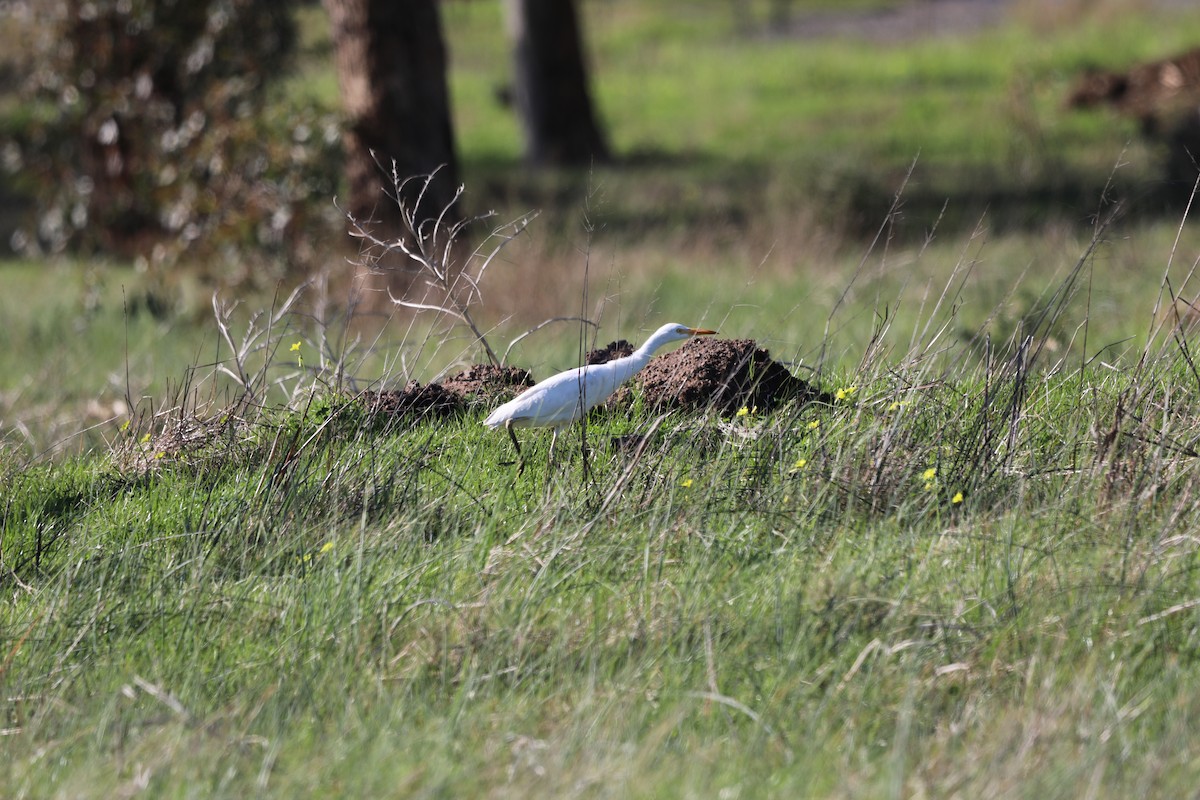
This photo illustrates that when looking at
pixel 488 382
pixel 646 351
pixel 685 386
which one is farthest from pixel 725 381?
pixel 488 382

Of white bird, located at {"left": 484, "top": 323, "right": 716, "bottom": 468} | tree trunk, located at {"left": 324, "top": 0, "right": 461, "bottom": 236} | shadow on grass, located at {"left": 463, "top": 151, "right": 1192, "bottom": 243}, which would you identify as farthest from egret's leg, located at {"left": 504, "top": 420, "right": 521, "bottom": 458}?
tree trunk, located at {"left": 324, "top": 0, "right": 461, "bottom": 236}

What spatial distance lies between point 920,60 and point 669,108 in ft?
12.8

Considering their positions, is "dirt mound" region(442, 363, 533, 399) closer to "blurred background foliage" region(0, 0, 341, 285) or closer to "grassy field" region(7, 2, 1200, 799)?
"grassy field" region(7, 2, 1200, 799)

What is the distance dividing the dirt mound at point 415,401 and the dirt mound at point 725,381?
0.68 meters

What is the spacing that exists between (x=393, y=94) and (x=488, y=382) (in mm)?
5900

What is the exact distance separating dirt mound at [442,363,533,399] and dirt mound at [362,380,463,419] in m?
0.06

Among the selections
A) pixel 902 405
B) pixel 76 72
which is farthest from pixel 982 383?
pixel 76 72

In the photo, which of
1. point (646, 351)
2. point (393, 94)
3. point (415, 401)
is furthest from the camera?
point (393, 94)

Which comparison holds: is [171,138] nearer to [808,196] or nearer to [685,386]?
[808,196]

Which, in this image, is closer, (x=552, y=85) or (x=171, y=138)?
(x=171, y=138)

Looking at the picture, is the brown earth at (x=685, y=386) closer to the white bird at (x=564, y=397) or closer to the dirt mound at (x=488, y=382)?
the dirt mound at (x=488, y=382)

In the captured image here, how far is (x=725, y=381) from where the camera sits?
4324 millimetres

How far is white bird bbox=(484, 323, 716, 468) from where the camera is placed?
4012 millimetres

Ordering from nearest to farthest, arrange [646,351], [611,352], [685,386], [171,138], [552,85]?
[646,351]
[685,386]
[611,352]
[171,138]
[552,85]
